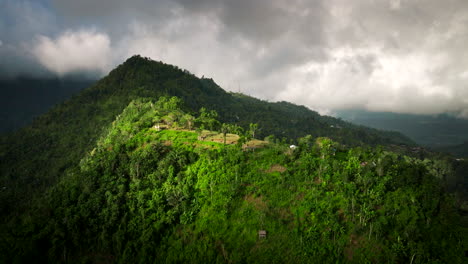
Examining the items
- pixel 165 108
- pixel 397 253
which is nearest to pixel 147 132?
pixel 165 108

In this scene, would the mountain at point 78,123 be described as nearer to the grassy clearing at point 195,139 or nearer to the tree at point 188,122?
the tree at point 188,122

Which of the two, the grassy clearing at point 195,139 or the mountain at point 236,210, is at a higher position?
the grassy clearing at point 195,139

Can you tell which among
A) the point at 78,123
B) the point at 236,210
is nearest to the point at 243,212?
the point at 236,210

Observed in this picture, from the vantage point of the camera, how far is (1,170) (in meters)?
115

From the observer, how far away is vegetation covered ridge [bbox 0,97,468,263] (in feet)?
141

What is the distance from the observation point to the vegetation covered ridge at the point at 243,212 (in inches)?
1687

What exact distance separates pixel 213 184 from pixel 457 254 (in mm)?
42466

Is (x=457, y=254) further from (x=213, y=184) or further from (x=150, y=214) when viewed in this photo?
(x=150, y=214)

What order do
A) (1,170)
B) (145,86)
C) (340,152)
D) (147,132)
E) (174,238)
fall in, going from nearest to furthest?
1. (174,238)
2. (340,152)
3. (147,132)
4. (1,170)
5. (145,86)

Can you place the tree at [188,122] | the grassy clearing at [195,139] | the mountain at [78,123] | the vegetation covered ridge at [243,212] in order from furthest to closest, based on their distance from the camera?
the mountain at [78,123] < the tree at [188,122] < the grassy clearing at [195,139] < the vegetation covered ridge at [243,212]

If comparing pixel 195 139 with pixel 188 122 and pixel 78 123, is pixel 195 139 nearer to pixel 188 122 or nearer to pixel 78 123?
pixel 188 122

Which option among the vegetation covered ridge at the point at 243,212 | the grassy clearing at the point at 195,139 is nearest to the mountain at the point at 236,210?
the vegetation covered ridge at the point at 243,212

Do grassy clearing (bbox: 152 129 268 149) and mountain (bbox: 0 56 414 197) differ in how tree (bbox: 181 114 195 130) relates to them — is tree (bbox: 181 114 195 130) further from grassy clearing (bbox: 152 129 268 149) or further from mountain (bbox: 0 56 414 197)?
mountain (bbox: 0 56 414 197)

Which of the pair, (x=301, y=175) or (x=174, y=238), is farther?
(x=301, y=175)
